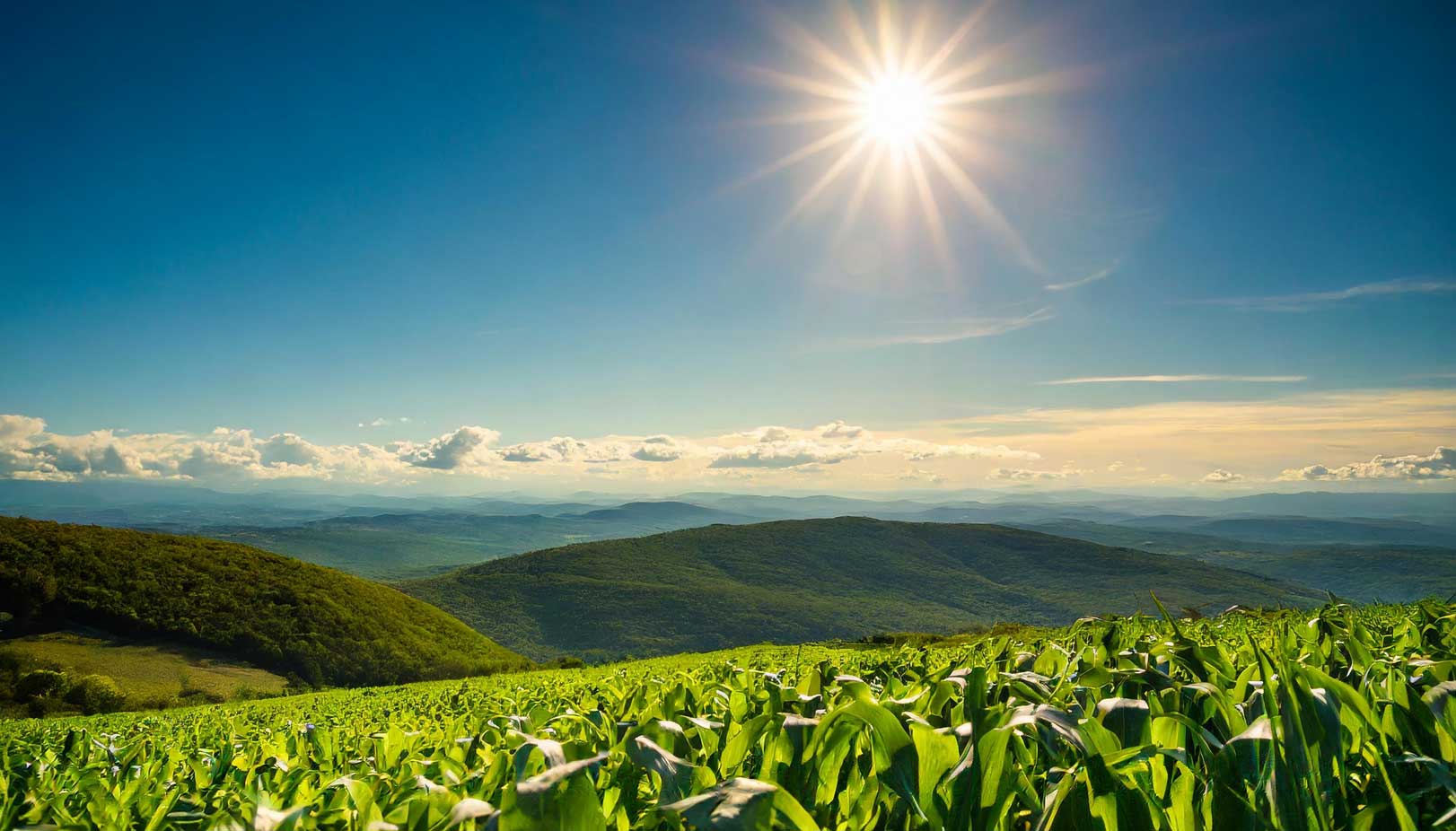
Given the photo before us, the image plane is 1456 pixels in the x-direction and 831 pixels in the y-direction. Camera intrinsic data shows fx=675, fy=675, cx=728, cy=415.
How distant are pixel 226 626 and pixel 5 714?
36.9 m

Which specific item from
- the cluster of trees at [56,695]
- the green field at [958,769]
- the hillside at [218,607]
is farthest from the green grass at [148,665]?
the green field at [958,769]

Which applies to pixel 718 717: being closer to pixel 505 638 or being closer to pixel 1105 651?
pixel 1105 651

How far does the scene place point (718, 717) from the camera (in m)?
2.00

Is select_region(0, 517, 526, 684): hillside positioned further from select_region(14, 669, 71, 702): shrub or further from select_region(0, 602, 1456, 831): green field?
select_region(0, 602, 1456, 831): green field

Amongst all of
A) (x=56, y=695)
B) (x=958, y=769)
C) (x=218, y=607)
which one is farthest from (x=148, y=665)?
(x=958, y=769)

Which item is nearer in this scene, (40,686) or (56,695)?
(56,695)

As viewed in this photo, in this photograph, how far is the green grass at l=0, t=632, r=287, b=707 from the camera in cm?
5478

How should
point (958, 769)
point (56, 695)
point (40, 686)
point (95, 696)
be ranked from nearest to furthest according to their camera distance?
1. point (958, 769)
2. point (95, 696)
3. point (56, 695)
4. point (40, 686)

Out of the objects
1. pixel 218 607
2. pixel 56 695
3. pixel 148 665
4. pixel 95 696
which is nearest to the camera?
pixel 95 696

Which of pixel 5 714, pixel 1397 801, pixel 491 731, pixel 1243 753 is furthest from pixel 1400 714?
pixel 5 714

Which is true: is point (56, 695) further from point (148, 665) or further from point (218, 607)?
point (218, 607)

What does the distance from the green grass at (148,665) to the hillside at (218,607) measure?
2849 mm

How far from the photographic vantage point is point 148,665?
63.1m

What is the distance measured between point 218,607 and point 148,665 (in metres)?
14.8
